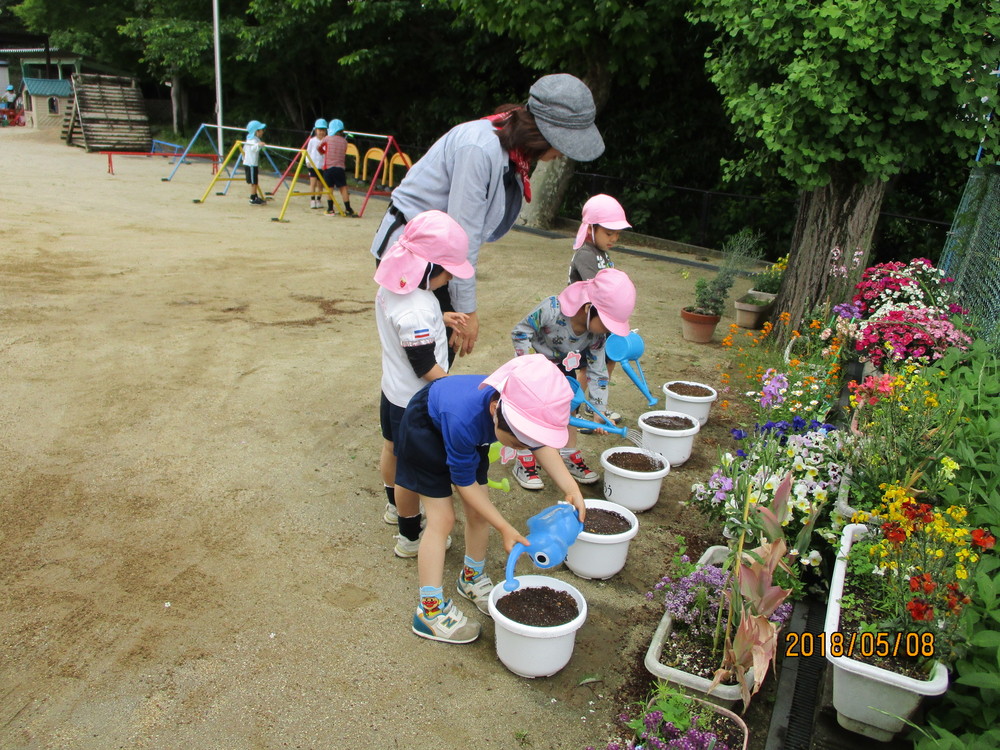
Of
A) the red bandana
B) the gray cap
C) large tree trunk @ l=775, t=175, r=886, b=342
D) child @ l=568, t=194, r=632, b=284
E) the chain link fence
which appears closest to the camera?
the gray cap

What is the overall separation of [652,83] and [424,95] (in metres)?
7.11

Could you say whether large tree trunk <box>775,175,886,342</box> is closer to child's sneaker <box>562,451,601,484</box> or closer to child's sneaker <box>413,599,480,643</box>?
child's sneaker <box>562,451,601,484</box>

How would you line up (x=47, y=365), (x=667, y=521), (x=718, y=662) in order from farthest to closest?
(x=47, y=365) → (x=667, y=521) → (x=718, y=662)

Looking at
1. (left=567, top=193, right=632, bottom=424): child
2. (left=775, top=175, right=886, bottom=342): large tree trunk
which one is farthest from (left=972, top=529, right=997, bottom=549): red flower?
(left=775, top=175, right=886, bottom=342): large tree trunk

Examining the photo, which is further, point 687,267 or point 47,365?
point 687,267

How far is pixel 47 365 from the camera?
456 cm

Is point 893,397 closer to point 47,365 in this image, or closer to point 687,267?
point 47,365

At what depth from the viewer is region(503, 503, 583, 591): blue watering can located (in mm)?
2252

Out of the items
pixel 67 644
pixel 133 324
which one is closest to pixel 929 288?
pixel 67 644

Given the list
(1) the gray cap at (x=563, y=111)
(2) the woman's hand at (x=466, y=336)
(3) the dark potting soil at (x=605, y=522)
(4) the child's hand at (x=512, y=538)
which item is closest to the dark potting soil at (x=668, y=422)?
(3) the dark potting soil at (x=605, y=522)

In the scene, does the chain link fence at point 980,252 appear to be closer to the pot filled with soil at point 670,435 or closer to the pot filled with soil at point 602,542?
the pot filled with soil at point 670,435

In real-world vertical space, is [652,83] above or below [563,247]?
→ above

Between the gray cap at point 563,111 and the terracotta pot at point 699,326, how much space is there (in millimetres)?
3527

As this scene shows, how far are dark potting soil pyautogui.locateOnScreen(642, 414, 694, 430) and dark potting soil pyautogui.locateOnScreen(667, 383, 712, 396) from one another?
0.44 meters
